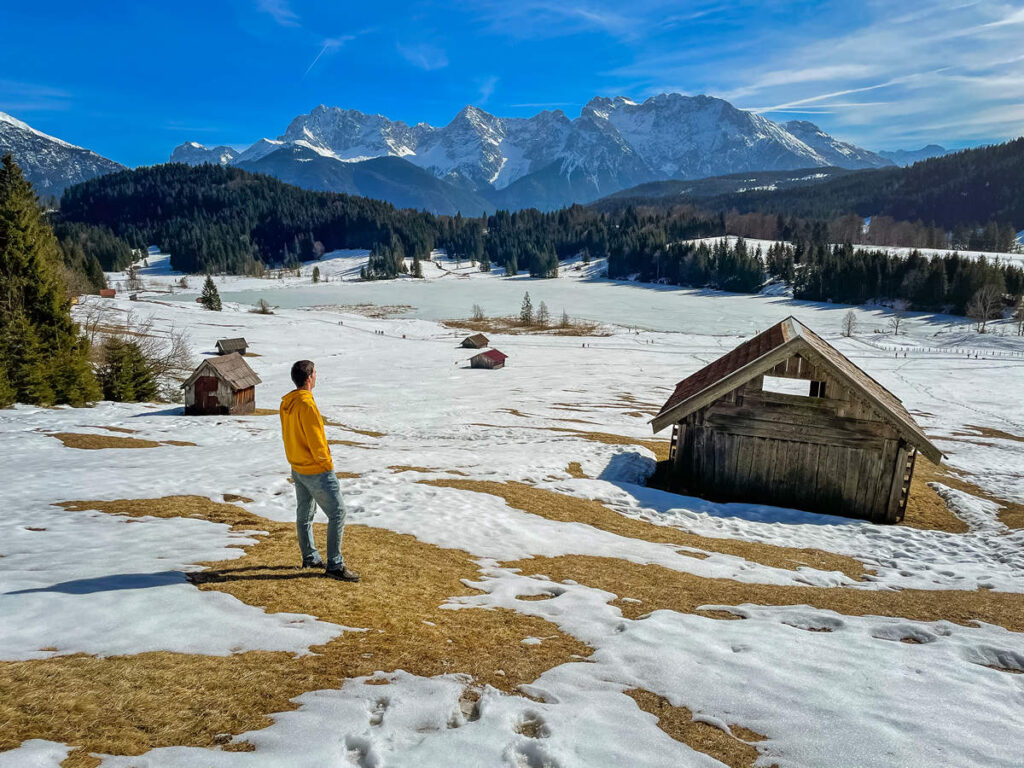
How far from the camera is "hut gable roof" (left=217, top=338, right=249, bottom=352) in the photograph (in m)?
66.6

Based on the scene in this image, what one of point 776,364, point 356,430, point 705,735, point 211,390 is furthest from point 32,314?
point 705,735

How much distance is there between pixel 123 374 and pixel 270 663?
36.2 meters

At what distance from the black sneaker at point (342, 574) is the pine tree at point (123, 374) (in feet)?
110

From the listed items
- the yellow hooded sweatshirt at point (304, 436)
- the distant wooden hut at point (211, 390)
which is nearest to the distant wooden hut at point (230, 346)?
the distant wooden hut at point (211, 390)

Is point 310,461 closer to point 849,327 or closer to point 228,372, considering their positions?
point 228,372

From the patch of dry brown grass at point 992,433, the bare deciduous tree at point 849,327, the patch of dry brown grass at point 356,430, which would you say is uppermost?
the bare deciduous tree at point 849,327

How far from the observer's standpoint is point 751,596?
28.9ft

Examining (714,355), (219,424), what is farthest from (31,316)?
(714,355)

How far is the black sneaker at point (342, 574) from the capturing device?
8.08 m

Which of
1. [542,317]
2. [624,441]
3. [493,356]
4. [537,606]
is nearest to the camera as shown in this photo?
[537,606]

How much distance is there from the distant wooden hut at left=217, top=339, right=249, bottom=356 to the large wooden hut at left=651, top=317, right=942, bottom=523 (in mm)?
63853

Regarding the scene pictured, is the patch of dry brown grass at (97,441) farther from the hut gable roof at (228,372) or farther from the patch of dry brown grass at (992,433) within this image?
the patch of dry brown grass at (992,433)

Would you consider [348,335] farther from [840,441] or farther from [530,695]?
[530,695]

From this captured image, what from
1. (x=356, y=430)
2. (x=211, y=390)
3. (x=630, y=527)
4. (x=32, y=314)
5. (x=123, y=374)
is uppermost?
(x=32, y=314)
